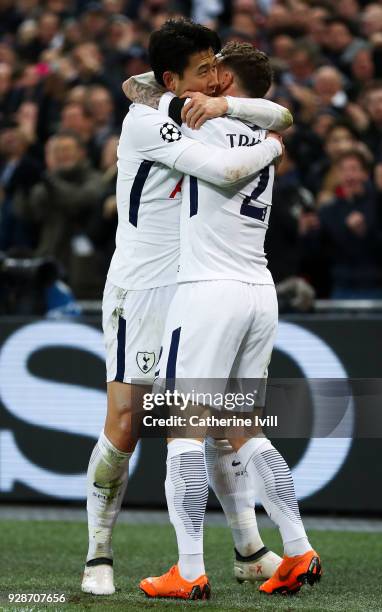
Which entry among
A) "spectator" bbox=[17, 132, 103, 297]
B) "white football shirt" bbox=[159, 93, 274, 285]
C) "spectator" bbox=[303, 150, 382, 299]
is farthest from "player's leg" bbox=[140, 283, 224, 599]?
"spectator" bbox=[17, 132, 103, 297]

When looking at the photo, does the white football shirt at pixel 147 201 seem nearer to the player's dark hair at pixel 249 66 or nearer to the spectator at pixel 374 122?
the player's dark hair at pixel 249 66

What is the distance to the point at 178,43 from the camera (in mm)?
4934

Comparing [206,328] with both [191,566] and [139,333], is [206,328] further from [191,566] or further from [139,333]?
[191,566]

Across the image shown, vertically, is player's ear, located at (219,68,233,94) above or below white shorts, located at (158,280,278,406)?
above

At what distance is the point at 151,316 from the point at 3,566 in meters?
1.66

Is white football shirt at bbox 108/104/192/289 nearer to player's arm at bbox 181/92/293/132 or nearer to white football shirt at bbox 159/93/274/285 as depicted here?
white football shirt at bbox 159/93/274/285

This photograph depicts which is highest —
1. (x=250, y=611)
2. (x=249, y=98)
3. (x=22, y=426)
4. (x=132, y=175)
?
(x=249, y=98)

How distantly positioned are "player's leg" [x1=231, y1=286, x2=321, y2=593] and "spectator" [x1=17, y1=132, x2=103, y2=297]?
17.8 feet

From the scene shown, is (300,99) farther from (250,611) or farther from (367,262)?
(250,611)

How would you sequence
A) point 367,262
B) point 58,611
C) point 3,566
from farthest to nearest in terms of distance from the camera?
point 367,262 < point 3,566 < point 58,611

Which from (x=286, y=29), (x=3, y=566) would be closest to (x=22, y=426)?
(x=3, y=566)

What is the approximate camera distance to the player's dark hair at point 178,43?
494cm

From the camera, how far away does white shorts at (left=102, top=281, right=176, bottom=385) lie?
5.13 m

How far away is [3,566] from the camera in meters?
5.98
